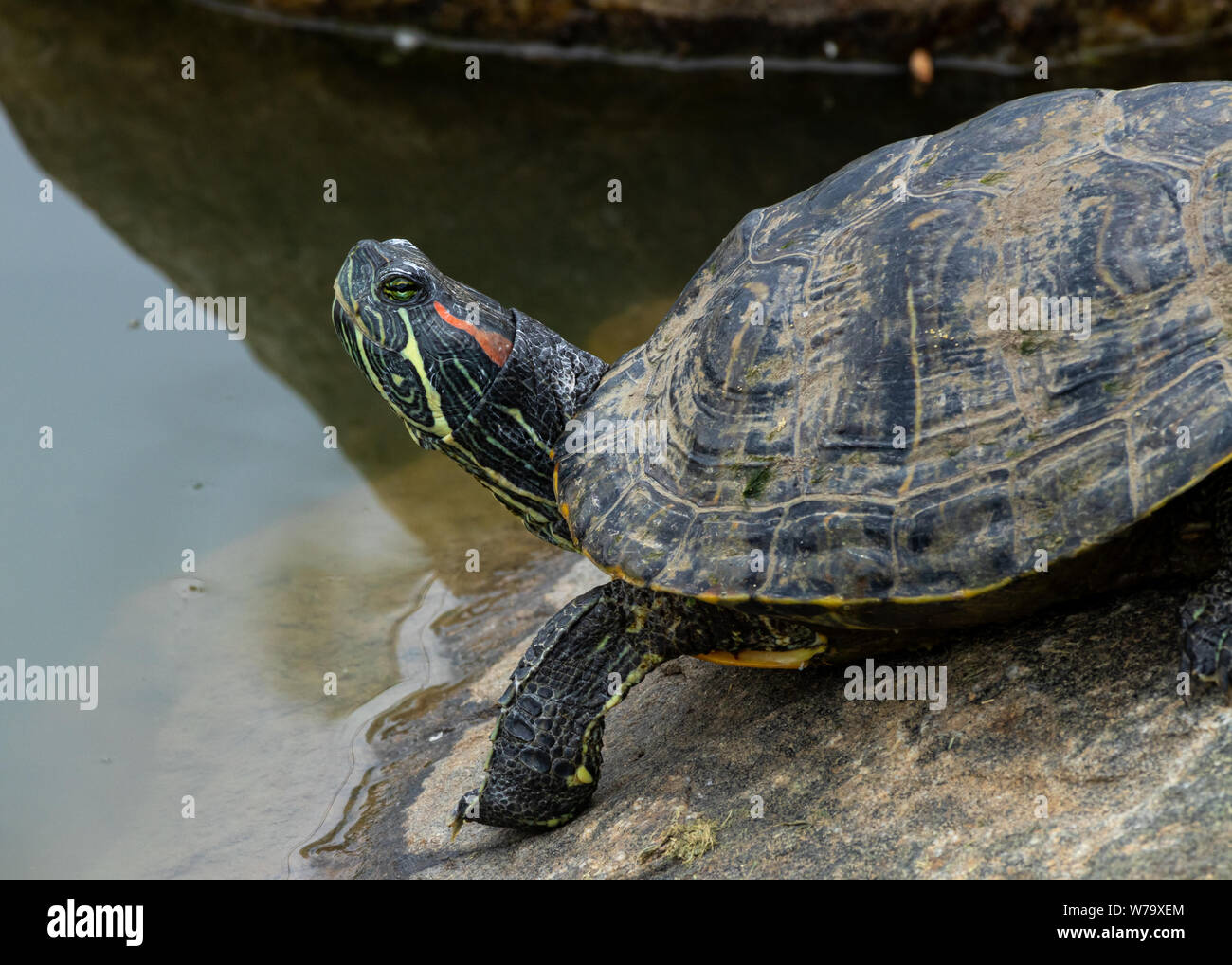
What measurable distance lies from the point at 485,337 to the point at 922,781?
280cm

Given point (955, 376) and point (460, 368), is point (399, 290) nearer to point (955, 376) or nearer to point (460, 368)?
point (460, 368)

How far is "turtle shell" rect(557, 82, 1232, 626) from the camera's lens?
3.78m

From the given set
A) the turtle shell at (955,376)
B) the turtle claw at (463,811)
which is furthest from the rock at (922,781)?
the turtle shell at (955,376)

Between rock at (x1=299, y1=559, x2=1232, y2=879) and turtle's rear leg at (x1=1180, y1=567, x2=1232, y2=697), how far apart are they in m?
0.10

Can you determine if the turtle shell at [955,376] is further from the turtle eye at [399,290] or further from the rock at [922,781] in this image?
the turtle eye at [399,290]

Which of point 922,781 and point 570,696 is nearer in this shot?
point 922,781

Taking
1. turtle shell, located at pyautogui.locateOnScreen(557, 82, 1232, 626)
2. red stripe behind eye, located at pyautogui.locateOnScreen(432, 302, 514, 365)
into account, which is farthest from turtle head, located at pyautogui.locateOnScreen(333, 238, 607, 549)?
turtle shell, located at pyautogui.locateOnScreen(557, 82, 1232, 626)

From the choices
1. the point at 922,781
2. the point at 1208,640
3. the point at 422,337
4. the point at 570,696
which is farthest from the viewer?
the point at 422,337

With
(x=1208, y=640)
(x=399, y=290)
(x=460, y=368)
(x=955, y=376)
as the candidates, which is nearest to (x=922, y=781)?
(x=1208, y=640)

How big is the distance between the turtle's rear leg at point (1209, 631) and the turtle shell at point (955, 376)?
41 centimetres

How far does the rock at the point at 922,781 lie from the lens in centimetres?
351

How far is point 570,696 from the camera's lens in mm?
4781
